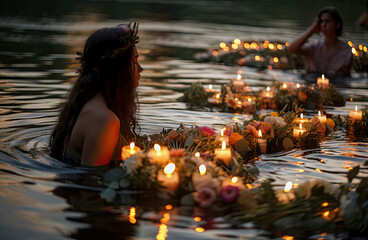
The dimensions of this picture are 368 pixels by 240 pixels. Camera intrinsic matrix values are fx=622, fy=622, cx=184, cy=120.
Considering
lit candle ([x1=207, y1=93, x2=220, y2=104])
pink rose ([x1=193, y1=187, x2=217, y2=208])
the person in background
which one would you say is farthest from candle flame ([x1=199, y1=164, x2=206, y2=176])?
the person in background

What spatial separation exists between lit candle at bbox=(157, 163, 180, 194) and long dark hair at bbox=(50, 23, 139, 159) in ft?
2.48

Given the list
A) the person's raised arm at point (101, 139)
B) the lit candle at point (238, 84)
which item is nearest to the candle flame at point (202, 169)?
the person's raised arm at point (101, 139)

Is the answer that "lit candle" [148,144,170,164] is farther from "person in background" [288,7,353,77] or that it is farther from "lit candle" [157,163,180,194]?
"person in background" [288,7,353,77]

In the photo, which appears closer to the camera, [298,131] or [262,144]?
[262,144]

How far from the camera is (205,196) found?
178 inches

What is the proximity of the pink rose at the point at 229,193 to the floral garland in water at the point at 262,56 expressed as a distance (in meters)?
9.77

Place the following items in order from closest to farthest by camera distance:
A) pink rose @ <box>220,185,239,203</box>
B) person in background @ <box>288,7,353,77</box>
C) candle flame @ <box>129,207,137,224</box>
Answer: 1. candle flame @ <box>129,207,137,224</box>
2. pink rose @ <box>220,185,239,203</box>
3. person in background @ <box>288,7,353,77</box>

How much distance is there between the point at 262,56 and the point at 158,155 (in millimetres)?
10404

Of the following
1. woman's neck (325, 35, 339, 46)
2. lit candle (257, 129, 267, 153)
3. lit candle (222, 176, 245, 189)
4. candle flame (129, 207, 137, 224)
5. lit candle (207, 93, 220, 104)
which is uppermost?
woman's neck (325, 35, 339, 46)

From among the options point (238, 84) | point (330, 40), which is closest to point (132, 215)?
point (238, 84)

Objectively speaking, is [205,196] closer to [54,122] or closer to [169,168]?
[169,168]

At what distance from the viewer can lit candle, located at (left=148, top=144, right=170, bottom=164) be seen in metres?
4.59

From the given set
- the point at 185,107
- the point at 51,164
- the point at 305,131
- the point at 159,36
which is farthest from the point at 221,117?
the point at 159,36

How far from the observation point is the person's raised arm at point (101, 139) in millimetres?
4762
